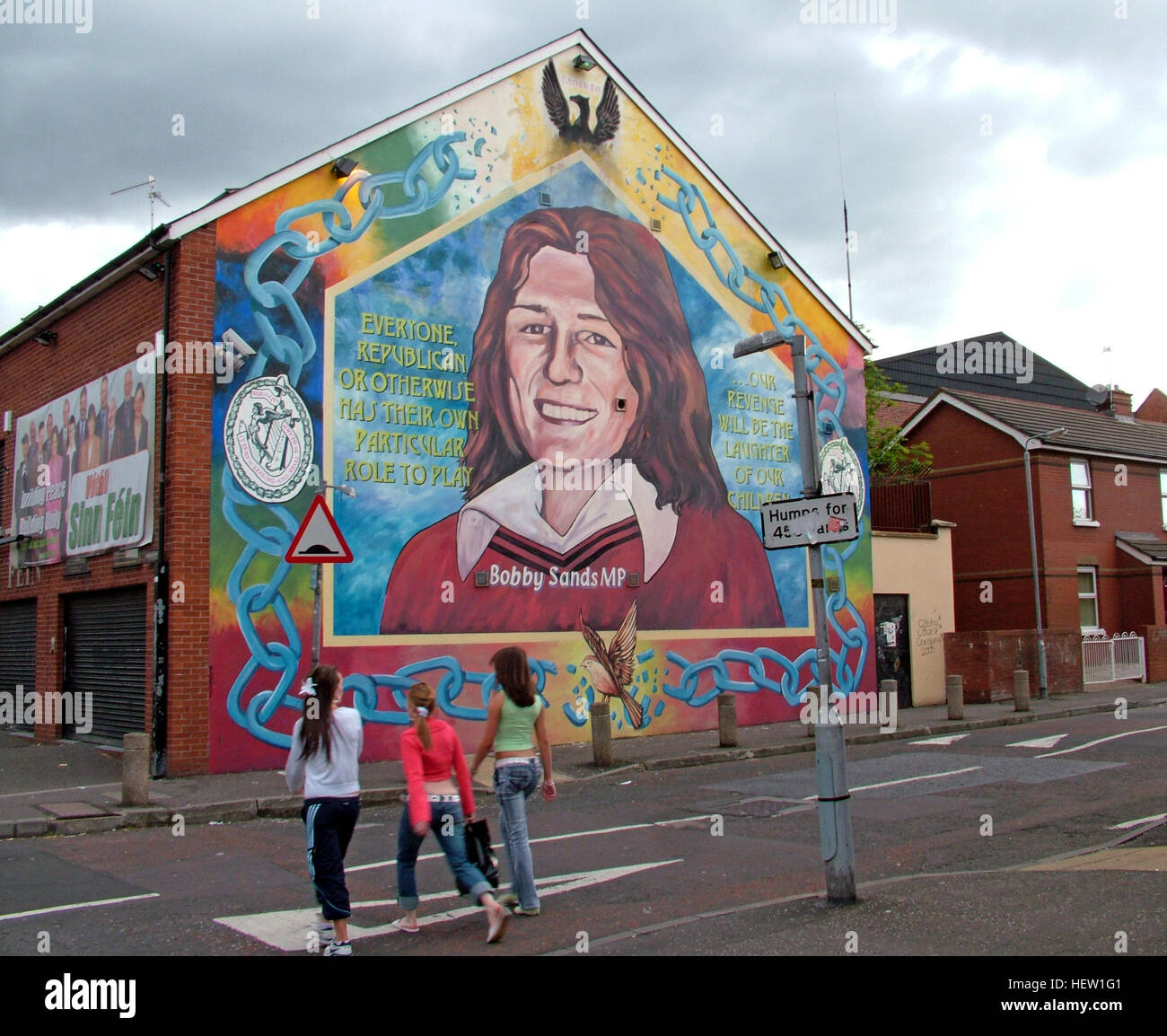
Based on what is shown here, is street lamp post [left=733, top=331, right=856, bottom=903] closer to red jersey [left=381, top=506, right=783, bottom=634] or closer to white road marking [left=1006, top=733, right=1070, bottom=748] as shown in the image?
red jersey [left=381, top=506, right=783, bottom=634]

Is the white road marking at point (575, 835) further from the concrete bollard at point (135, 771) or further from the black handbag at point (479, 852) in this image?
the concrete bollard at point (135, 771)

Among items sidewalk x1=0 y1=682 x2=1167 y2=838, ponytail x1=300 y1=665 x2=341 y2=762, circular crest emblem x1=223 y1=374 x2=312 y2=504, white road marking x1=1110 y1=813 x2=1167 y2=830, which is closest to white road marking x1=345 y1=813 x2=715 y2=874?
sidewalk x1=0 y1=682 x2=1167 y2=838

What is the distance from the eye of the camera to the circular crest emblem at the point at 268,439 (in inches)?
564

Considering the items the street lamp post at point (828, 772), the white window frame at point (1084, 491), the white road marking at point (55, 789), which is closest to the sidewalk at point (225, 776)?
the white road marking at point (55, 789)

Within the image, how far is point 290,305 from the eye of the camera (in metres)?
14.9

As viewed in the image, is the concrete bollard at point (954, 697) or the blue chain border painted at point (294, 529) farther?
the concrete bollard at point (954, 697)

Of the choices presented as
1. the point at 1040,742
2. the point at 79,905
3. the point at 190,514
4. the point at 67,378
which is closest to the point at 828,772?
the point at 79,905

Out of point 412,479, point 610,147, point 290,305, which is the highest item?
point 610,147

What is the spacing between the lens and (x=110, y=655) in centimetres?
1599

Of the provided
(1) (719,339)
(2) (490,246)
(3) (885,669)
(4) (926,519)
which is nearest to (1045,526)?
(4) (926,519)

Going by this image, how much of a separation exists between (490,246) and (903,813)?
1046cm

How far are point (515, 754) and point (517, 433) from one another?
407 inches

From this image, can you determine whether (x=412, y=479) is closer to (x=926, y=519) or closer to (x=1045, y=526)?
(x=926, y=519)

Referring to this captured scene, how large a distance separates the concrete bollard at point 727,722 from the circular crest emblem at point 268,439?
6.95 m
